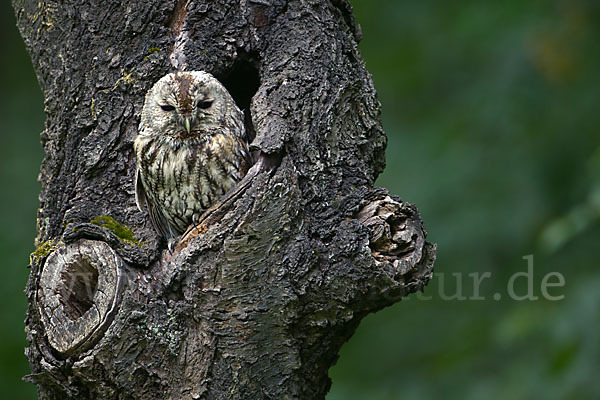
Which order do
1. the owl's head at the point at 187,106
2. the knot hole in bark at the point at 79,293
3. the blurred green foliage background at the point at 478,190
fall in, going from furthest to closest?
the blurred green foliage background at the point at 478,190
the owl's head at the point at 187,106
the knot hole in bark at the point at 79,293

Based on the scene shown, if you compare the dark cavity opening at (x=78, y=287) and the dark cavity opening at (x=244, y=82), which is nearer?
the dark cavity opening at (x=78, y=287)

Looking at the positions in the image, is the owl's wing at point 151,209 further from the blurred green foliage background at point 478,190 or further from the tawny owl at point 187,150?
the blurred green foliage background at point 478,190

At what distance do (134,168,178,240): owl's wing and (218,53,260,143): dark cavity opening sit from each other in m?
0.54

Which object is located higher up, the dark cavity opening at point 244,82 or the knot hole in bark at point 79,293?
the dark cavity opening at point 244,82

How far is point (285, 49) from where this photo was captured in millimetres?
2934

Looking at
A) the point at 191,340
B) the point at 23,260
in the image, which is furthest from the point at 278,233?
the point at 23,260

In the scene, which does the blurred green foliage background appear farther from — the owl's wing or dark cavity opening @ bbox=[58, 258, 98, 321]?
dark cavity opening @ bbox=[58, 258, 98, 321]

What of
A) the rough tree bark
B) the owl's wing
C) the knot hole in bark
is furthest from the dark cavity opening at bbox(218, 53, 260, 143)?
the knot hole in bark

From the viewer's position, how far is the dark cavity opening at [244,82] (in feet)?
10.1

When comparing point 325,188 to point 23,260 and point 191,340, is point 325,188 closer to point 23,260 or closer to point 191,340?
point 191,340

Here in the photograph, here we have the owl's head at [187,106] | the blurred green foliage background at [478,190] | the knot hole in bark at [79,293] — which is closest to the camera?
the knot hole in bark at [79,293]

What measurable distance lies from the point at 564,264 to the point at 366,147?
2.53 m

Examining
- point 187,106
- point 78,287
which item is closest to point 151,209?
point 187,106

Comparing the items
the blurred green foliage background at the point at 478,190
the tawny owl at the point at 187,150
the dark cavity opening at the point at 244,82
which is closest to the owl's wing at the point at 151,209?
the tawny owl at the point at 187,150
